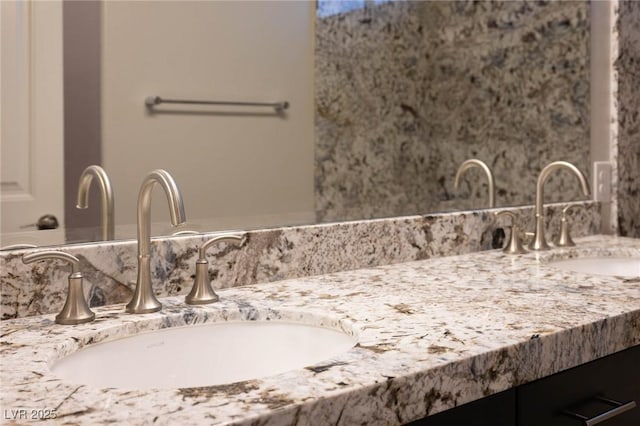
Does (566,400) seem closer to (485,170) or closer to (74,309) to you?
(74,309)

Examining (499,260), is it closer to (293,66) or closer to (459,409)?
(293,66)

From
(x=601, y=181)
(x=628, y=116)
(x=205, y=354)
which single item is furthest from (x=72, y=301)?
(x=628, y=116)

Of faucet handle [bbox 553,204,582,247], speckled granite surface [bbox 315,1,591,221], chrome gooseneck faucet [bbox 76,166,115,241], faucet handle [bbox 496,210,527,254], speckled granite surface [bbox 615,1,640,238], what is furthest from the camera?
speckled granite surface [bbox 615,1,640,238]

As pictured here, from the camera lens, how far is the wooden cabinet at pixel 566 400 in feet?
2.96

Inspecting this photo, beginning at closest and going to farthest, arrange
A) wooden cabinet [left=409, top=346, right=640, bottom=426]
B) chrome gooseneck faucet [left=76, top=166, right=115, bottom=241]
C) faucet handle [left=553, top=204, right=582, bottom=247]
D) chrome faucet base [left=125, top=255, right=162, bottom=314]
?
wooden cabinet [left=409, top=346, right=640, bottom=426], chrome faucet base [left=125, top=255, right=162, bottom=314], chrome gooseneck faucet [left=76, top=166, right=115, bottom=241], faucet handle [left=553, top=204, right=582, bottom=247]

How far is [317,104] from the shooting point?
1549 millimetres

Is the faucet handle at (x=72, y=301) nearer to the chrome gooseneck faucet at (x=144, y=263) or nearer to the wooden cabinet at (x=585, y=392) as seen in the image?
the chrome gooseneck faucet at (x=144, y=263)

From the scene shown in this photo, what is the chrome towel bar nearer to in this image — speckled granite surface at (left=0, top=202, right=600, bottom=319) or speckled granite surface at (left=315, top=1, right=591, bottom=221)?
speckled granite surface at (left=315, top=1, right=591, bottom=221)

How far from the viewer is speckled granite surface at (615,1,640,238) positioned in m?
2.10

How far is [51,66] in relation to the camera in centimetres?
120

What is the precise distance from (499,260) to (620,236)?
68 cm

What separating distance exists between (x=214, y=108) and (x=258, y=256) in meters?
0.31

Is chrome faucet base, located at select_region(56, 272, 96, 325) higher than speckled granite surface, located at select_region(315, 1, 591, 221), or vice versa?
speckled granite surface, located at select_region(315, 1, 591, 221)

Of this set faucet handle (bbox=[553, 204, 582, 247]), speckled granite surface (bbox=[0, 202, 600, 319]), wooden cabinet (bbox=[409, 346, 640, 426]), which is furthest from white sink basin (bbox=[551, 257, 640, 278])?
wooden cabinet (bbox=[409, 346, 640, 426])
